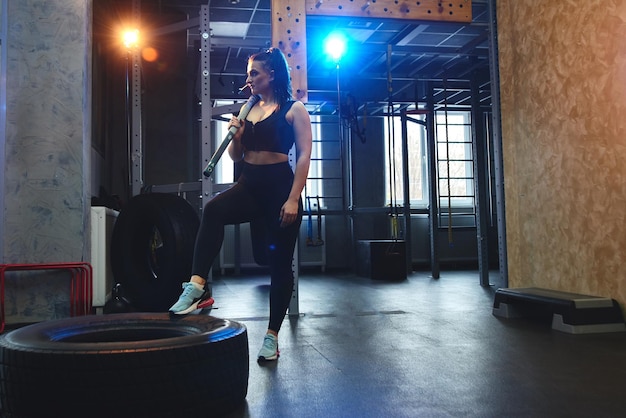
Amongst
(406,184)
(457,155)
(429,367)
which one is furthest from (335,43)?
(429,367)

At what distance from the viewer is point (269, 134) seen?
6.57ft

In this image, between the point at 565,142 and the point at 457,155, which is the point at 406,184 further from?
the point at 565,142

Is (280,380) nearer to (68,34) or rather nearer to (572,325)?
(572,325)

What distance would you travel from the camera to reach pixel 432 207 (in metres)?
6.66

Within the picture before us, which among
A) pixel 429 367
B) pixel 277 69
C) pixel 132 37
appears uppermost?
pixel 132 37

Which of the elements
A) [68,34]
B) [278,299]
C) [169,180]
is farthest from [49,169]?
[169,180]

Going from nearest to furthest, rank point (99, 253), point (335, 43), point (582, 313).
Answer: point (582, 313) < point (99, 253) < point (335, 43)

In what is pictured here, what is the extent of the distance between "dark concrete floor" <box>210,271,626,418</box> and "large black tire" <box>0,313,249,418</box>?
167 millimetres

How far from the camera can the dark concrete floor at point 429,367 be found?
4.89 ft

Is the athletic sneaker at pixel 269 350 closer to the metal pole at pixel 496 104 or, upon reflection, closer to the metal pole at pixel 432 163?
the metal pole at pixel 496 104

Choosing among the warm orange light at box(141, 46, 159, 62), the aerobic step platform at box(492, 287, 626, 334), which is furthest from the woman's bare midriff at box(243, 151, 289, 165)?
the warm orange light at box(141, 46, 159, 62)

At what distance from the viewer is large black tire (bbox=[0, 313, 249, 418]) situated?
1237mm

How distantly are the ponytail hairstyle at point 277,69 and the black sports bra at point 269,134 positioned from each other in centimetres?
9

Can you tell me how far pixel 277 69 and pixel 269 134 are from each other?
0.30m
